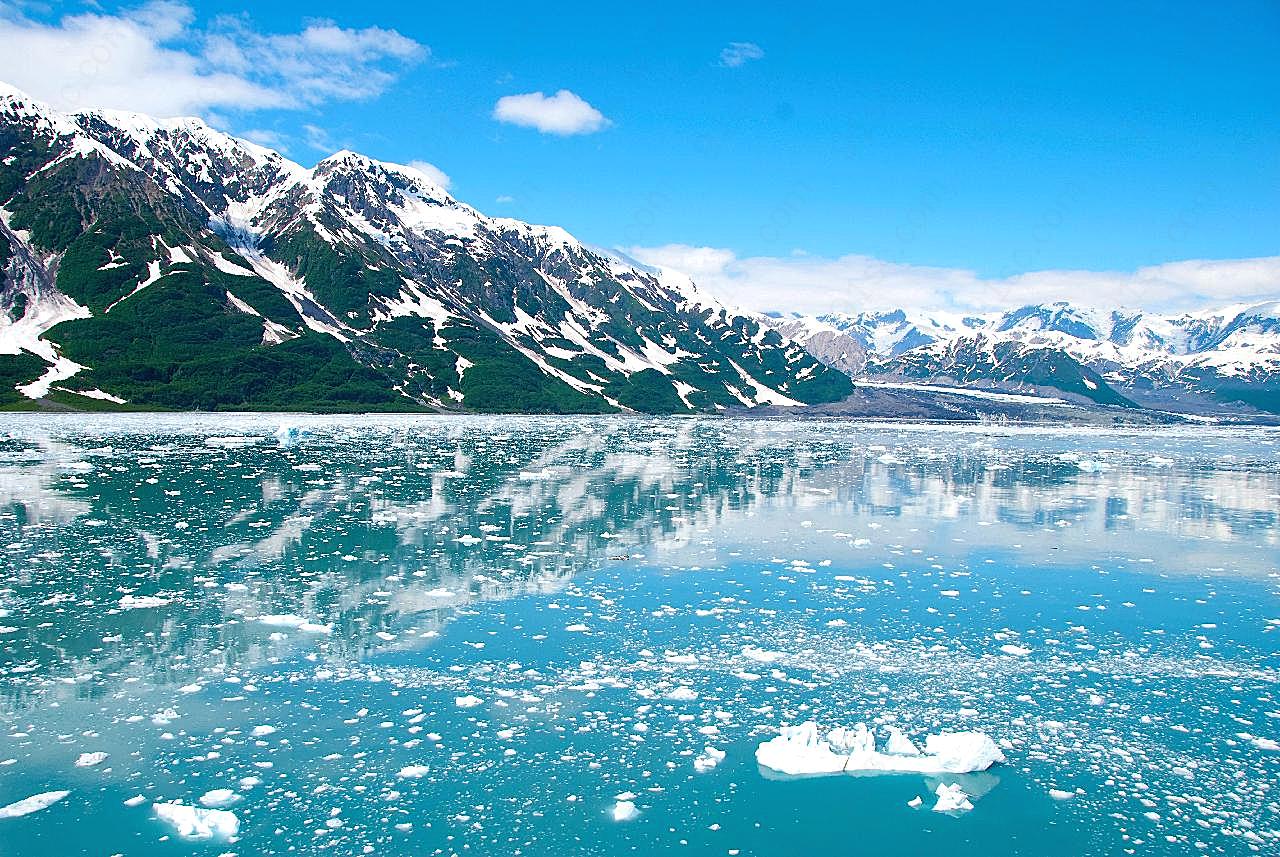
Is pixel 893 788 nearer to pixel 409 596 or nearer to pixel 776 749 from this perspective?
pixel 776 749

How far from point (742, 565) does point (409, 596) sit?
11.9 m

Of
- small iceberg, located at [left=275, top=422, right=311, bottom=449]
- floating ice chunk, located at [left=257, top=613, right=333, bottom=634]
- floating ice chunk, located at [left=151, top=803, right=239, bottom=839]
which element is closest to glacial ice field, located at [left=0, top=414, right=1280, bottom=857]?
floating ice chunk, located at [left=151, top=803, right=239, bottom=839]

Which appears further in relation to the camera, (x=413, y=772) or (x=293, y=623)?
(x=293, y=623)

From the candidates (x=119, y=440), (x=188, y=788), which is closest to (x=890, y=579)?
(x=188, y=788)

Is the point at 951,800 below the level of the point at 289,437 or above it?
above

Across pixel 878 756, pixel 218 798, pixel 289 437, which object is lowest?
pixel 289 437

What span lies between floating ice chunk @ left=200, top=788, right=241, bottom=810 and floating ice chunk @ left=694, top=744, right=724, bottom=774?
716cm

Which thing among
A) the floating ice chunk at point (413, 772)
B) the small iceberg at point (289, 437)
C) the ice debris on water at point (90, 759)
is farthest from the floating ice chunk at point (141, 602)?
the small iceberg at point (289, 437)

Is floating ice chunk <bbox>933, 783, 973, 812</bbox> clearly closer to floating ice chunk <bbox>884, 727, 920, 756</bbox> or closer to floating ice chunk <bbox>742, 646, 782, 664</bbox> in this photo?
floating ice chunk <bbox>884, 727, 920, 756</bbox>

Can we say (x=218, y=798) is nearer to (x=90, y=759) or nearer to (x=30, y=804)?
(x=30, y=804)

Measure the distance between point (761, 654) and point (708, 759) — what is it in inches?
235

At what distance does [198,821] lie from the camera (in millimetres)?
11953

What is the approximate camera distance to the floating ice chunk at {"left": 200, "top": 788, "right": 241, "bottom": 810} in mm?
12578

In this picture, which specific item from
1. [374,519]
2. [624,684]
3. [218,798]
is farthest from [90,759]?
[374,519]
